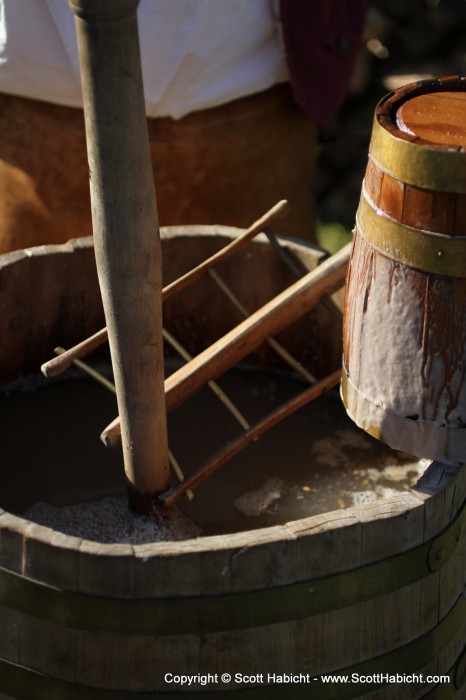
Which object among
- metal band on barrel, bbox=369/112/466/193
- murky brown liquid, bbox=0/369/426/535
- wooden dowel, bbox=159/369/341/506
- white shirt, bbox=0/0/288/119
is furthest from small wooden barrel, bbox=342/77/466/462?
white shirt, bbox=0/0/288/119

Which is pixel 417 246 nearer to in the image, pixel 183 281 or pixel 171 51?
pixel 183 281

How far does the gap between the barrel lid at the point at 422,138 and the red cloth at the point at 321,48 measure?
90 cm

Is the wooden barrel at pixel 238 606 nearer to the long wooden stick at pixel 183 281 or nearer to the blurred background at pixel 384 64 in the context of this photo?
the long wooden stick at pixel 183 281

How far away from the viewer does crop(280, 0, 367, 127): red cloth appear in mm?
2584

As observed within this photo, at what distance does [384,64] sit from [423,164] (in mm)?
3217

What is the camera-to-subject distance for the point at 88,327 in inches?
93.4

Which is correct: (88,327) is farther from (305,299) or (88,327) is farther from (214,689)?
(214,689)

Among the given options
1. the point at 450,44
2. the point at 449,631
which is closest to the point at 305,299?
the point at 449,631

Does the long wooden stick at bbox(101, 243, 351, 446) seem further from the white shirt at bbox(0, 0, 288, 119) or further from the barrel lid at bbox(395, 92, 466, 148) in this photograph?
the white shirt at bbox(0, 0, 288, 119)

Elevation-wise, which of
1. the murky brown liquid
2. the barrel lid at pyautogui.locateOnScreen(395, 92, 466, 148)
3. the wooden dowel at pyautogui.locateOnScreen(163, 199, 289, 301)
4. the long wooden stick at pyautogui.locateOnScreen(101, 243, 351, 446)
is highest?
the barrel lid at pyautogui.locateOnScreen(395, 92, 466, 148)

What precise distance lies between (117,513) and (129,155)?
26.1 inches

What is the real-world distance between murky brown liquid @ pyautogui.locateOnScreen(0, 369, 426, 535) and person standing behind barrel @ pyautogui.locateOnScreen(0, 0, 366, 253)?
47 centimetres

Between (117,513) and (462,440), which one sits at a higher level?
(462,440)

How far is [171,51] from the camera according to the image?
2.47 m
